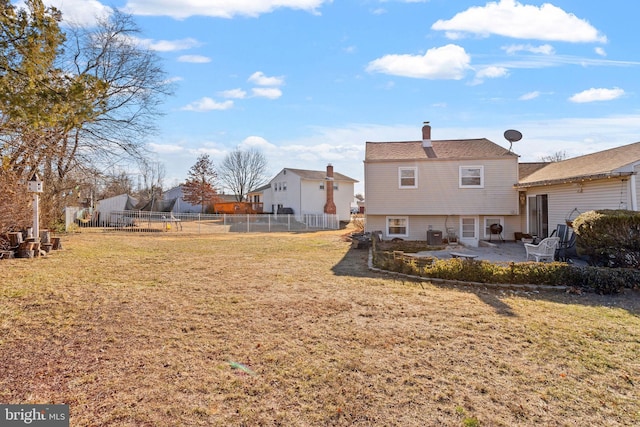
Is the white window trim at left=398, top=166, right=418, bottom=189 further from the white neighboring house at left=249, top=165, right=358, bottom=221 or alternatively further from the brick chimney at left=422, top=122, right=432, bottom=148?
the white neighboring house at left=249, top=165, right=358, bottom=221

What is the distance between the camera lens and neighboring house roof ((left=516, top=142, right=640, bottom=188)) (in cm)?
1026

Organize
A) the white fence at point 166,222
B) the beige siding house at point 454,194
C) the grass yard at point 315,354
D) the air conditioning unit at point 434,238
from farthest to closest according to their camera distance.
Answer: the white fence at point 166,222 < the beige siding house at point 454,194 < the air conditioning unit at point 434,238 < the grass yard at point 315,354

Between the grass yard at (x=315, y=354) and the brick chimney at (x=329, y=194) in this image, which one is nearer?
the grass yard at (x=315, y=354)

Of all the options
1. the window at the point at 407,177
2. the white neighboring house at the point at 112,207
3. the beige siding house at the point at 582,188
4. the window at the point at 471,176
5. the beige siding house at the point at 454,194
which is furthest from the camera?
the white neighboring house at the point at 112,207

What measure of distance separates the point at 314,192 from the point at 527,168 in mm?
20115

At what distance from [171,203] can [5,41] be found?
4016cm

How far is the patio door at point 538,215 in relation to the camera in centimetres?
1498

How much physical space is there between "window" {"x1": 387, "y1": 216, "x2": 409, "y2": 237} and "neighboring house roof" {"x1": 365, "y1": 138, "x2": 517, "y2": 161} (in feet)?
9.58

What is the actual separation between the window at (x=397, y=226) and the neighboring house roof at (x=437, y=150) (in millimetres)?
2919

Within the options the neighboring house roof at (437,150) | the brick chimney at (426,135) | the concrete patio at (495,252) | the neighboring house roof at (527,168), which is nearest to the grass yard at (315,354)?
the concrete patio at (495,252)

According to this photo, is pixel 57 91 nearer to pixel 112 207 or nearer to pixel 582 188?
pixel 582 188

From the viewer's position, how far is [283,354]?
3.94 metres

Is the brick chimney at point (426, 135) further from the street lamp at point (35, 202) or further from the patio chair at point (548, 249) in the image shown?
the street lamp at point (35, 202)

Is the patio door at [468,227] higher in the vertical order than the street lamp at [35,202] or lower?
lower
